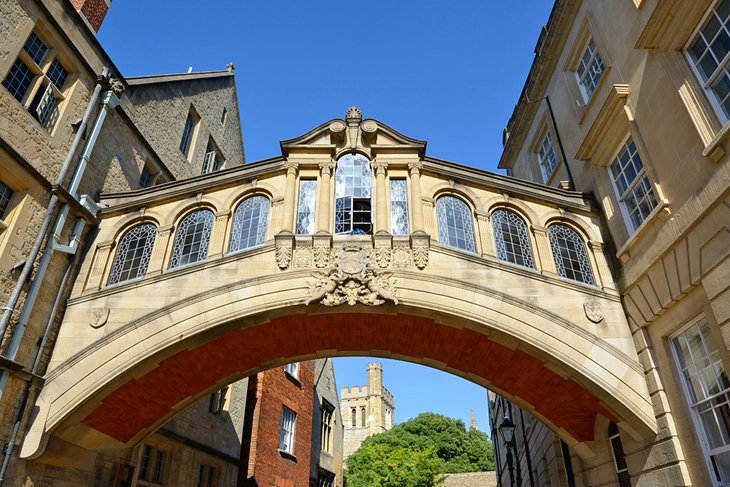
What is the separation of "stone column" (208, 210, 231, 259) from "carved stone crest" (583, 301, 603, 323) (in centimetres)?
755

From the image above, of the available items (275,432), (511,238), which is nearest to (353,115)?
(511,238)

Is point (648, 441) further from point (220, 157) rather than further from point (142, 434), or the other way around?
point (220, 157)

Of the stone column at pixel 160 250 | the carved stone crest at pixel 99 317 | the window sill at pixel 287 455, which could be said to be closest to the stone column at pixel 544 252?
the stone column at pixel 160 250

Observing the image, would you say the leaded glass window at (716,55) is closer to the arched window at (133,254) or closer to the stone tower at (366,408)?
the arched window at (133,254)

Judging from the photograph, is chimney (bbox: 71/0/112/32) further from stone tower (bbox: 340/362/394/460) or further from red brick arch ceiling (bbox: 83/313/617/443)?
stone tower (bbox: 340/362/394/460)

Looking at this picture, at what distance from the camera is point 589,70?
479 inches

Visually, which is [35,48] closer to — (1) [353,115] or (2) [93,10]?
(2) [93,10]

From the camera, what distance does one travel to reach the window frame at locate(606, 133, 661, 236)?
9125 millimetres

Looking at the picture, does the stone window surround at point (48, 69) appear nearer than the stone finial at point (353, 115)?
Yes

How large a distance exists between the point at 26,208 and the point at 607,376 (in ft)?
37.5

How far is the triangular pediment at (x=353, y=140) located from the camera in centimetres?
1153

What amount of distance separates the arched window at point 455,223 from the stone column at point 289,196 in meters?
3.21

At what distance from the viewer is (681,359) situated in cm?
843

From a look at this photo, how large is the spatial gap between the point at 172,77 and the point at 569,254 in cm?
1363
